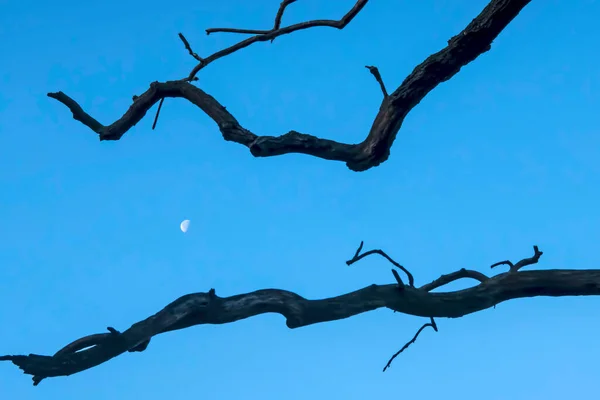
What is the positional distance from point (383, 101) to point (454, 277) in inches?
44.2

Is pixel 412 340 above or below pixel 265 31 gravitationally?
below

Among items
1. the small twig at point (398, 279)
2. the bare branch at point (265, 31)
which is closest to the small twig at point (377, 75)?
the bare branch at point (265, 31)

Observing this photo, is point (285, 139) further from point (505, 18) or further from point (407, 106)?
point (505, 18)

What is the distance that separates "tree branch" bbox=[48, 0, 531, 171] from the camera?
9.70 feet

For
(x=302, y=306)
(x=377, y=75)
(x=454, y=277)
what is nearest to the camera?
(x=302, y=306)

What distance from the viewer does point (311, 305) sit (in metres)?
2.95

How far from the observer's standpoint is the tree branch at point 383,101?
296 centimetres

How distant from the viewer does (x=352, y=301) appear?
3004 millimetres

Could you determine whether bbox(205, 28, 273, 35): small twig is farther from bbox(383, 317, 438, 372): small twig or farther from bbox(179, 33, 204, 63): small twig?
bbox(383, 317, 438, 372): small twig

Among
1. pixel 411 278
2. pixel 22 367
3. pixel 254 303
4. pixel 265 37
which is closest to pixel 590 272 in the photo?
pixel 411 278

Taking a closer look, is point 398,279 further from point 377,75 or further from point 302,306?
point 377,75

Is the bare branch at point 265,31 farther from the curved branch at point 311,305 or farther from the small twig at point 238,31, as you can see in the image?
the curved branch at point 311,305

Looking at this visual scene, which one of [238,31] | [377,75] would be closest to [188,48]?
[238,31]

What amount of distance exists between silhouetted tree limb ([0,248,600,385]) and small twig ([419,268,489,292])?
0.01 meters
